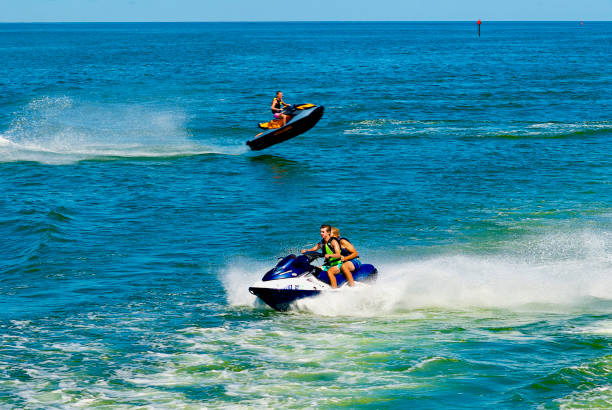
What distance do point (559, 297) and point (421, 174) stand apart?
14.1 meters

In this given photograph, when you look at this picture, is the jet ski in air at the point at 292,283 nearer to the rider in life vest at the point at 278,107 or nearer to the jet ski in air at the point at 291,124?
the rider in life vest at the point at 278,107

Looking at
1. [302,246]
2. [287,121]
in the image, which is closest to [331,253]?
[302,246]

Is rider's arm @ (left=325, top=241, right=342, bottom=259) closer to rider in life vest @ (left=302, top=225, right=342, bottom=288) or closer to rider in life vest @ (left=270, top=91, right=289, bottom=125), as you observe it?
rider in life vest @ (left=302, top=225, right=342, bottom=288)

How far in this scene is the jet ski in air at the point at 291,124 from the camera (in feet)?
103

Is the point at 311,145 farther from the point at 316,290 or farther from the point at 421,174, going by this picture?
the point at 316,290

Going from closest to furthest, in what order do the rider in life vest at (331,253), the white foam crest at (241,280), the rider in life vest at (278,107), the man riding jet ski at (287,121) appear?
the rider in life vest at (331,253) < the white foam crest at (241,280) < the rider in life vest at (278,107) < the man riding jet ski at (287,121)

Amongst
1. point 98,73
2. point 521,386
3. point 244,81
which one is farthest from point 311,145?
point 98,73

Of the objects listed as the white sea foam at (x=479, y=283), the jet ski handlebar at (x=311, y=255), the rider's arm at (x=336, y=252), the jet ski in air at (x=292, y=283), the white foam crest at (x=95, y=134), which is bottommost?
the white sea foam at (x=479, y=283)

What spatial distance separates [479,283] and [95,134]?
27.7 metres

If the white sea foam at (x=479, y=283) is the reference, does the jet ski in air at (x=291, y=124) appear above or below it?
above

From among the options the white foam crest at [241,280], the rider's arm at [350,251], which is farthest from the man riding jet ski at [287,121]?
the rider's arm at [350,251]

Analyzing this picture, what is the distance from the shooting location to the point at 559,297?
15.4 meters

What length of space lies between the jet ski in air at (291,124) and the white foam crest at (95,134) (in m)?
3.05

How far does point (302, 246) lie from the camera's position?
1994 centimetres
